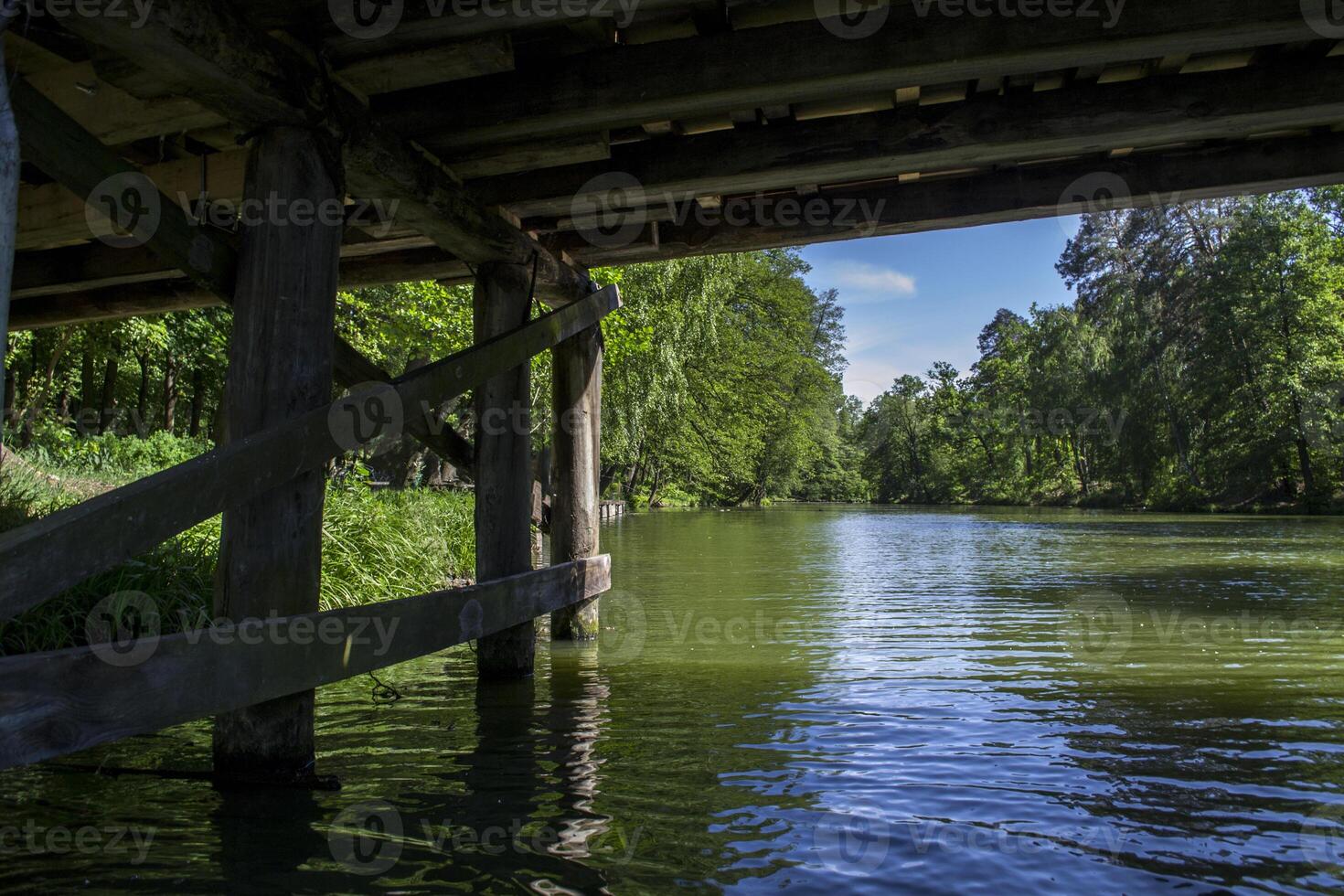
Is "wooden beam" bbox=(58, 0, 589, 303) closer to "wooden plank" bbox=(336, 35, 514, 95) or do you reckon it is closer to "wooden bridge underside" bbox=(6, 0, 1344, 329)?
"wooden bridge underside" bbox=(6, 0, 1344, 329)

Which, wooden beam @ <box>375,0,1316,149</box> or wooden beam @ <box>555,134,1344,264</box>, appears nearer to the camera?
wooden beam @ <box>375,0,1316,149</box>

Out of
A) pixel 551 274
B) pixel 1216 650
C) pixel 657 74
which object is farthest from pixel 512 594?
pixel 1216 650

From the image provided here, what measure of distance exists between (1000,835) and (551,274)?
16.1 ft

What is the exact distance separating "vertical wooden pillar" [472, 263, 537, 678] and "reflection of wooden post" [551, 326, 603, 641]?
1212 mm

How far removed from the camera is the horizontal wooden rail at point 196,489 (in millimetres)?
2520

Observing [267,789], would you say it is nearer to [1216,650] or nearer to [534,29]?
[534,29]

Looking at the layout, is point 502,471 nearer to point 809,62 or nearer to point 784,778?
point 784,778

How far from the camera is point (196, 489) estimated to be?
3.06 m

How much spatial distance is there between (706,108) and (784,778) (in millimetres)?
3211

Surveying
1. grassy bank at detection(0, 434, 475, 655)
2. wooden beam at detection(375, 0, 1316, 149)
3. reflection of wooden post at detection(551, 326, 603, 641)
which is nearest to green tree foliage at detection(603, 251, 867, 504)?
grassy bank at detection(0, 434, 475, 655)

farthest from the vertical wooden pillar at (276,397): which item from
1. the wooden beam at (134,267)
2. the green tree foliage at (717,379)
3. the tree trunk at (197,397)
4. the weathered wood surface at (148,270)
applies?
the tree trunk at (197,397)

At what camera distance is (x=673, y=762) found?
13.4 feet

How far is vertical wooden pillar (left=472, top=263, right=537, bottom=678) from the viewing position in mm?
5957

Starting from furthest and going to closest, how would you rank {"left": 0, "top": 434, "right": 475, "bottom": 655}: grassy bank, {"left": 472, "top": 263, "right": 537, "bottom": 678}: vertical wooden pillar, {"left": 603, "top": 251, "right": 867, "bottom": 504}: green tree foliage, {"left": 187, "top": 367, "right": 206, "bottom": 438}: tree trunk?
{"left": 187, "top": 367, "right": 206, "bottom": 438}: tree trunk → {"left": 603, "top": 251, "right": 867, "bottom": 504}: green tree foliage → {"left": 472, "top": 263, "right": 537, "bottom": 678}: vertical wooden pillar → {"left": 0, "top": 434, "right": 475, "bottom": 655}: grassy bank
